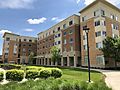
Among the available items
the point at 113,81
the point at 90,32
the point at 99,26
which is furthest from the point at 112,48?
the point at 113,81

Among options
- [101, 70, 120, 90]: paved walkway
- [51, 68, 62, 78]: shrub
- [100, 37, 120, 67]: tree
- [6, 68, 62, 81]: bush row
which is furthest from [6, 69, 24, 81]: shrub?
[100, 37, 120, 67]: tree

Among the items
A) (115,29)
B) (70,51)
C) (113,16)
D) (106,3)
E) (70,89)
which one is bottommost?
(70,89)

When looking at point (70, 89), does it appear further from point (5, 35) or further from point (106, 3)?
point (5, 35)

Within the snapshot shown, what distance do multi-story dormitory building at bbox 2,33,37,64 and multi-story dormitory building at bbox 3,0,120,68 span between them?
94.6 feet

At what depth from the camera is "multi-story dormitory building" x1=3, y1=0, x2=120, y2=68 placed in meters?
37.3

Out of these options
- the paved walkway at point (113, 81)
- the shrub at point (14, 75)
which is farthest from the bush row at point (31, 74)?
the paved walkway at point (113, 81)

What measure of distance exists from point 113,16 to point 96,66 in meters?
15.9

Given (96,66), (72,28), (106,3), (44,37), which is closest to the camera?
(96,66)

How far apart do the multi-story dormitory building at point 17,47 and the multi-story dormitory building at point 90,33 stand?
94.6ft

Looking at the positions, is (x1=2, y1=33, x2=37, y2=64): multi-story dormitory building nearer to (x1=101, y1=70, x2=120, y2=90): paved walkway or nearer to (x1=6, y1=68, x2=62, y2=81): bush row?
(x1=6, y1=68, x2=62, y2=81): bush row

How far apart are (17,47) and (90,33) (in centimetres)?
5088

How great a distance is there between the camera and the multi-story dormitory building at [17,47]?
7648cm

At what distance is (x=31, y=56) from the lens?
246 ft

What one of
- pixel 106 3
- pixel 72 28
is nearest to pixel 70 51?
pixel 72 28
